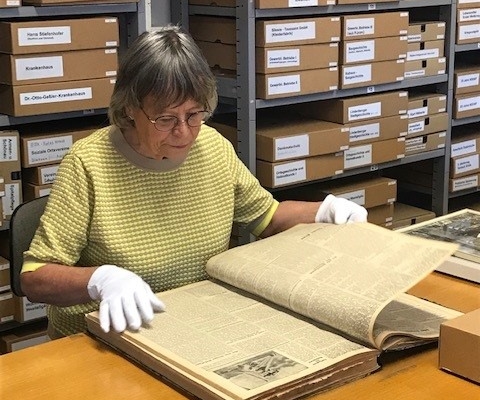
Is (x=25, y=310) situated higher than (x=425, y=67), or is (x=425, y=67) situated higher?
(x=425, y=67)

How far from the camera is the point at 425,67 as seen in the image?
3021mm

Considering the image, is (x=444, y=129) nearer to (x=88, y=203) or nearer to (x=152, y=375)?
(x=88, y=203)

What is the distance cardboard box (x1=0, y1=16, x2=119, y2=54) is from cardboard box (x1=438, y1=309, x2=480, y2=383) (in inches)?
59.1

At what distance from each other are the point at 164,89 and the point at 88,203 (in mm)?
250

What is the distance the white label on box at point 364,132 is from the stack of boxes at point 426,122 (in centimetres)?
20

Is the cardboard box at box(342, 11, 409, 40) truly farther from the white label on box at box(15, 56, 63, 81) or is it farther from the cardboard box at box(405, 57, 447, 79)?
Result: the white label on box at box(15, 56, 63, 81)

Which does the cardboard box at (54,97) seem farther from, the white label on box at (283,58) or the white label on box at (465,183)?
the white label on box at (465,183)

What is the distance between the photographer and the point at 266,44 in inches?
97.6

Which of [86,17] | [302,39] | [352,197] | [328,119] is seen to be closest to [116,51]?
[86,17]

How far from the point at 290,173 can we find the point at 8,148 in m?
0.91

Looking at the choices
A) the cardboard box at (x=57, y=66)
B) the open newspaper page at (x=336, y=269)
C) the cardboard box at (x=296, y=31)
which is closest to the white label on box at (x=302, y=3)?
the cardboard box at (x=296, y=31)

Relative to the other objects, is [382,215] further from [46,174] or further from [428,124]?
[46,174]

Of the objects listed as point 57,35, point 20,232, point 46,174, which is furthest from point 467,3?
point 20,232

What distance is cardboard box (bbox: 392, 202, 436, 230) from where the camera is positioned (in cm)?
310
